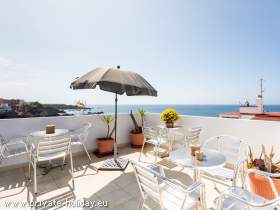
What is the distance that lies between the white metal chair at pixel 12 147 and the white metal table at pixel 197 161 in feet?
9.20

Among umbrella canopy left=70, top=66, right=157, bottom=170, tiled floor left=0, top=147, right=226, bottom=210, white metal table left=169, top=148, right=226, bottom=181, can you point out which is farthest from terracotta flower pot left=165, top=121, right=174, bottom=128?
white metal table left=169, top=148, right=226, bottom=181

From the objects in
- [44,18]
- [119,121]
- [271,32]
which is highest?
[271,32]

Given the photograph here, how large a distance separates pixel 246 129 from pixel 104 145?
3.47m

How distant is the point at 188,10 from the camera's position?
4809 millimetres

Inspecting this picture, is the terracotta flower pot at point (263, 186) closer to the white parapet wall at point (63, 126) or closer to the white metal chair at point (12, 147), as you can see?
the white parapet wall at point (63, 126)

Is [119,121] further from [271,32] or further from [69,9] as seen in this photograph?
[271,32]

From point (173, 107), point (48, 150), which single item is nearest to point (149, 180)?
point (48, 150)

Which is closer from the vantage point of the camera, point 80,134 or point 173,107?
point 80,134

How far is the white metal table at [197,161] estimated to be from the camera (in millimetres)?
1660

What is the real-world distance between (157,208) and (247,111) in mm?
11354

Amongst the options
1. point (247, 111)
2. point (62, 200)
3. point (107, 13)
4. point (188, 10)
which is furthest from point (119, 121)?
point (247, 111)

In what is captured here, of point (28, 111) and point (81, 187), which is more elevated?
point (28, 111)

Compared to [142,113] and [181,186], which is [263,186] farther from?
[142,113]

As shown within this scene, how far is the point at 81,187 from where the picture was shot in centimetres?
260
